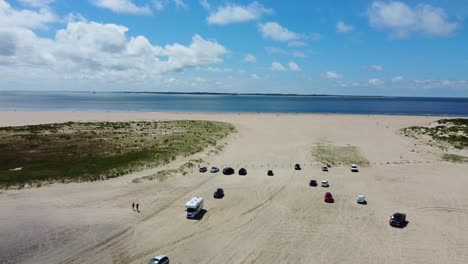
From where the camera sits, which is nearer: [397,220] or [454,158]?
[397,220]

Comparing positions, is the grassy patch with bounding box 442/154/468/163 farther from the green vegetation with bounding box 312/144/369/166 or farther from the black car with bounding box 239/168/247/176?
the black car with bounding box 239/168/247/176

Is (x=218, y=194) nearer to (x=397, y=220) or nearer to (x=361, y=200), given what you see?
(x=361, y=200)

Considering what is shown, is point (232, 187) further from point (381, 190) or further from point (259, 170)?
point (381, 190)

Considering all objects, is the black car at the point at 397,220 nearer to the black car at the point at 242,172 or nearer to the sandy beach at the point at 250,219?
the sandy beach at the point at 250,219

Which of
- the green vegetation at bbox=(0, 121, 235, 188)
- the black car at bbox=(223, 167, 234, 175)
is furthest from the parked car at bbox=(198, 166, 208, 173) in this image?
the black car at bbox=(223, 167, 234, 175)

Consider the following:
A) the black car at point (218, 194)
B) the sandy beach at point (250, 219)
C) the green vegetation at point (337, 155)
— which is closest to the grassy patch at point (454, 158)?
the sandy beach at point (250, 219)

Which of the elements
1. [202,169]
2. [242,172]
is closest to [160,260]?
[242,172]
